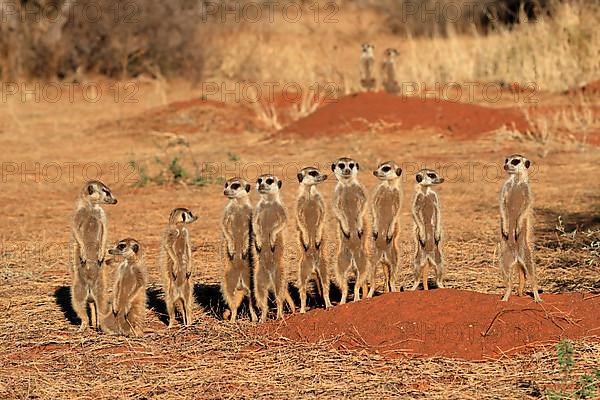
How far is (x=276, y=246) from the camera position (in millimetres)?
8805

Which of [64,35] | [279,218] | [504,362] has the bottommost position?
[504,362]

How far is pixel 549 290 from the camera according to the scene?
9680 millimetres

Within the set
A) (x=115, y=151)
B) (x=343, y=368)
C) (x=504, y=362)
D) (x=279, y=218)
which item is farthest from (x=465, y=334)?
(x=115, y=151)

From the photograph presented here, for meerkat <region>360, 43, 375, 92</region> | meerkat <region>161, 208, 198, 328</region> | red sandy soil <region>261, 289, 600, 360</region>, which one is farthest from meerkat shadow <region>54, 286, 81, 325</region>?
meerkat <region>360, 43, 375, 92</region>

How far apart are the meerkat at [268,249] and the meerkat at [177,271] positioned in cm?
58

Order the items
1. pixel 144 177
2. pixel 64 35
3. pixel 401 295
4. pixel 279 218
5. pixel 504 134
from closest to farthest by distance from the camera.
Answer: pixel 401 295 < pixel 279 218 < pixel 144 177 < pixel 504 134 < pixel 64 35

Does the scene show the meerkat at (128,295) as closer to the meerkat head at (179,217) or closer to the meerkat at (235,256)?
the meerkat head at (179,217)

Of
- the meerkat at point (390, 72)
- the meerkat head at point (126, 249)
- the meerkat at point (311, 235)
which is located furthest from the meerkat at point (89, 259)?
the meerkat at point (390, 72)

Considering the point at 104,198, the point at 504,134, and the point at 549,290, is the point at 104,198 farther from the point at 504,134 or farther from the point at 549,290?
the point at 504,134

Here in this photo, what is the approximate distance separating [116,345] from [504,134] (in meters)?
13.4

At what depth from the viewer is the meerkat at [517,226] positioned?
8.63 meters

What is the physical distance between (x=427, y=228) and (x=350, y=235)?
0.68 meters

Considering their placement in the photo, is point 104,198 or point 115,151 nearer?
point 104,198

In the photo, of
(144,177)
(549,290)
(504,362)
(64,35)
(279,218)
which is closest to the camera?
(504,362)
